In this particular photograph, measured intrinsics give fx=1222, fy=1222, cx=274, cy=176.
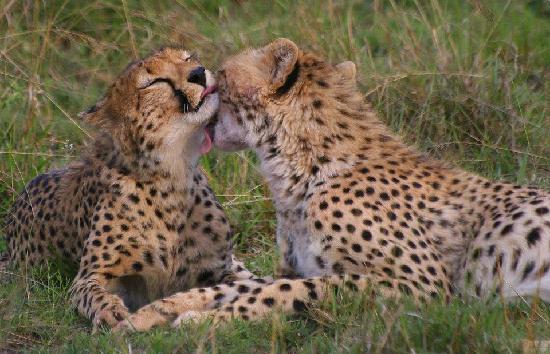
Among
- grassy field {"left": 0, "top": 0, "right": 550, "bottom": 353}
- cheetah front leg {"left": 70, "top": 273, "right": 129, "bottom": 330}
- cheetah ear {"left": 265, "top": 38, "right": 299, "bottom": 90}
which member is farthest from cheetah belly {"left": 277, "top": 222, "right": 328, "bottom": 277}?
cheetah front leg {"left": 70, "top": 273, "right": 129, "bottom": 330}

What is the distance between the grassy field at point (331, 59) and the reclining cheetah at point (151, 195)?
244 mm

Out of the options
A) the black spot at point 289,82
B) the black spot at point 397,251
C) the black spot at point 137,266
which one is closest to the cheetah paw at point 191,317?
the black spot at point 137,266

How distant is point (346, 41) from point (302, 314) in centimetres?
243

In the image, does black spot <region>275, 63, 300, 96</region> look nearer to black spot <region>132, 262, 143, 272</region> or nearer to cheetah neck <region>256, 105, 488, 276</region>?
cheetah neck <region>256, 105, 488, 276</region>

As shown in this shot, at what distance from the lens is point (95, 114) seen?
4648 mm

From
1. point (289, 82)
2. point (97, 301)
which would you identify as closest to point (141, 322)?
point (97, 301)

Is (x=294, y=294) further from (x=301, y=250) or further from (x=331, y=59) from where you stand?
(x=331, y=59)

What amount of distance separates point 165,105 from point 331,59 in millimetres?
1684

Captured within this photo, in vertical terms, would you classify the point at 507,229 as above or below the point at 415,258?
above

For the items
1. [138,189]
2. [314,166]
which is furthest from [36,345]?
[314,166]

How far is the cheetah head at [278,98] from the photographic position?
4355 mm

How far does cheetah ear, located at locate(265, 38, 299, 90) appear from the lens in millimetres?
4332

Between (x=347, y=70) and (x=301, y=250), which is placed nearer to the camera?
(x=301, y=250)

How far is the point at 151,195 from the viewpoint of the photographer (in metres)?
4.56
